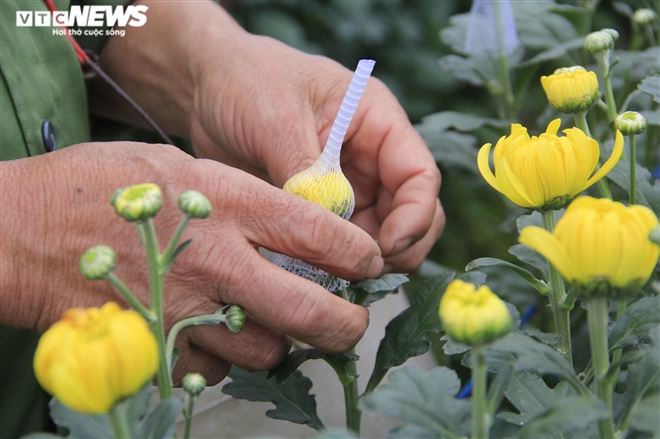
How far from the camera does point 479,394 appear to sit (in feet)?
1.23

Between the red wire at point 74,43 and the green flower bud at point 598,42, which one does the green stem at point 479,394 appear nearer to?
the green flower bud at point 598,42

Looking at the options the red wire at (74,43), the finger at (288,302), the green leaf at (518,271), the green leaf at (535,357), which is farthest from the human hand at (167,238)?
the red wire at (74,43)

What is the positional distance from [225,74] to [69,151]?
0.38m

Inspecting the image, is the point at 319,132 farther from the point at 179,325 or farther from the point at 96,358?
the point at 96,358

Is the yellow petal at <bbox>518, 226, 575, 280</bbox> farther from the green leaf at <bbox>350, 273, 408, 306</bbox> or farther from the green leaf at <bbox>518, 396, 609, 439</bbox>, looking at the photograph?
the green leaf at <bbox>350, 273, 408, 306</bbox>

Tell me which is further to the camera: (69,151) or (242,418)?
(242,418)

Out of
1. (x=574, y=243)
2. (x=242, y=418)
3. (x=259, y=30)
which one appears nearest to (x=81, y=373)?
(x=574, y=243)

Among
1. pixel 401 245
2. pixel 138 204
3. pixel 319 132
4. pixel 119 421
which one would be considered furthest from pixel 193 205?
pixel 319 132

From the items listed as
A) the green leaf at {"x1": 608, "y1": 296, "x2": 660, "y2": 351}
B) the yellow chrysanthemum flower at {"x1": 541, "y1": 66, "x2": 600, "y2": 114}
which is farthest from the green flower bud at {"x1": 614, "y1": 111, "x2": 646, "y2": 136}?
the green leaf at {"x1": 608, "y1": 296, "x2": 660, "y2": 351}

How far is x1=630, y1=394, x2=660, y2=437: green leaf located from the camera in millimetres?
370

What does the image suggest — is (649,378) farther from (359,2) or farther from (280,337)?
(359,2)

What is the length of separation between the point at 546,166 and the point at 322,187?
0.84 feet

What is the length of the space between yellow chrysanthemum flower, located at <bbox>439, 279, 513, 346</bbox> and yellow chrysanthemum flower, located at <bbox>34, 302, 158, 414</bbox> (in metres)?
0.15

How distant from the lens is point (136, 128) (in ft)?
4.47
